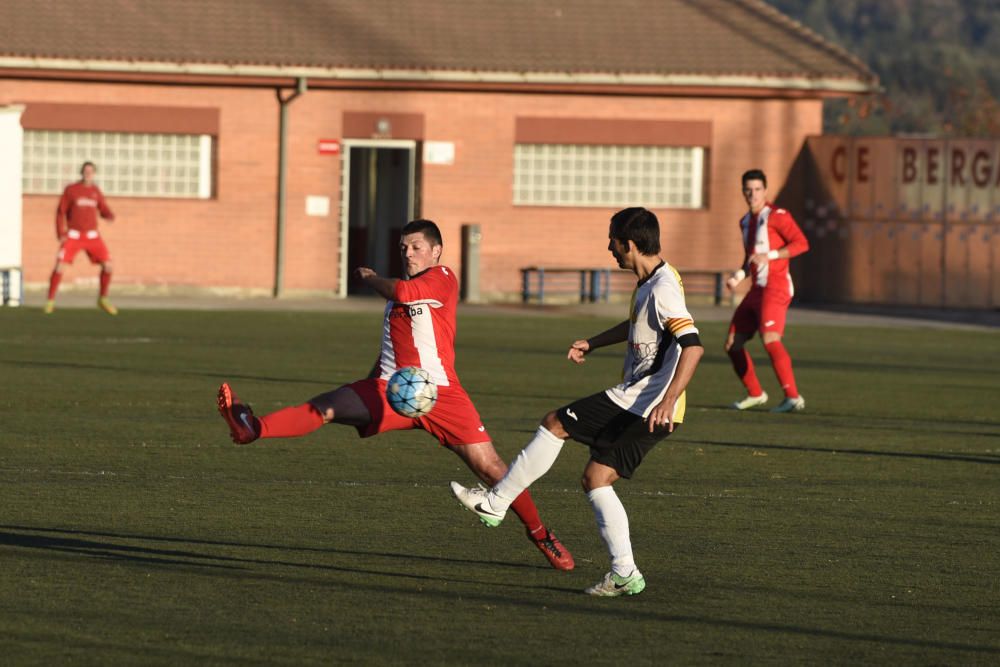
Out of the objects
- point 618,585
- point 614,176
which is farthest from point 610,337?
point 614,176

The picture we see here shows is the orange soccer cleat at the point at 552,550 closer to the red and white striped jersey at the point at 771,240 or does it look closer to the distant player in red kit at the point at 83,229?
the red and white striped jersey at the point at 771,240

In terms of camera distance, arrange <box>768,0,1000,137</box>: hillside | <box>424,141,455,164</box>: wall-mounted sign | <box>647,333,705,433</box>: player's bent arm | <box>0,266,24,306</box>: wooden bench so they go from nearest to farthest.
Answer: <box>647,333,705,433</box>: player's bent arm, <box>0,266,24,306</box>: wooden bench, <box>424,141,455,164</box>: wall-mounted sign, <box>768,0,1000,137</box>: hillside

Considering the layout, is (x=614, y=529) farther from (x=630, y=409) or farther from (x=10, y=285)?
(x=10, y=285)

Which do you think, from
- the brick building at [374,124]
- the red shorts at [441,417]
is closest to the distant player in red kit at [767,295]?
the red shorts at [441,417]

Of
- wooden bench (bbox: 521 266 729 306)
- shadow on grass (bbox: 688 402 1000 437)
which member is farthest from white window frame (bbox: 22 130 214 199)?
shadow on grass (bbox: 688 402 1000 437)

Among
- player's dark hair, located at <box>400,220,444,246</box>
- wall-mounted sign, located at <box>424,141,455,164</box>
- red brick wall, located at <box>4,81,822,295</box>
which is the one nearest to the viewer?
player's dark hair, located at <box>400,220,444,246</box>

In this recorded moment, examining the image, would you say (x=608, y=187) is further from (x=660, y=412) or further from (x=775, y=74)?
(x=660, y=412)

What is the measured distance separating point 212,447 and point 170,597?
17.0 ft

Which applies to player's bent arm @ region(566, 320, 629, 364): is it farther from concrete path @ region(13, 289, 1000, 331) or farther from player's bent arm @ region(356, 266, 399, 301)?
concrete path @ region(13, 289, 1000, 331)

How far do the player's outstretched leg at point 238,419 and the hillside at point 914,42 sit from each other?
403 ft

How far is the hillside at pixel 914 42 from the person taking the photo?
459ft

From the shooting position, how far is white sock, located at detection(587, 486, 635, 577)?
8.28m

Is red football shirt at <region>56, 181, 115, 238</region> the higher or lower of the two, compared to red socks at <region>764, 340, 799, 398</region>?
higher

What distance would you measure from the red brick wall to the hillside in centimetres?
9636
